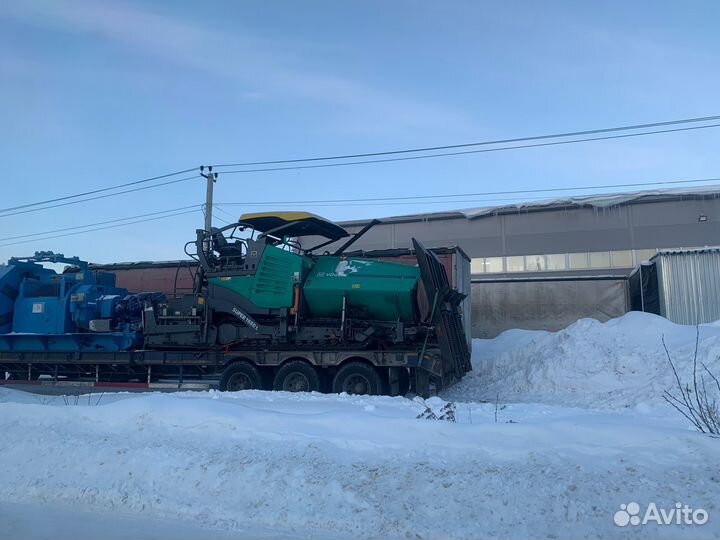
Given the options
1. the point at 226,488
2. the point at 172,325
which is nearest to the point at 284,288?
the point at 172,325

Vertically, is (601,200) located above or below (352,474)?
above

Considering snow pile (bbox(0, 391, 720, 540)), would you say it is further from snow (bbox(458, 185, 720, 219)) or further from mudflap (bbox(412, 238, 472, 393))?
snow (bbox(458, 185, 720, 219))

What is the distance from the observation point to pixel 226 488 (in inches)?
208

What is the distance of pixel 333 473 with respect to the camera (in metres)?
5.24

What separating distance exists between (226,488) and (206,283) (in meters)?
8.05

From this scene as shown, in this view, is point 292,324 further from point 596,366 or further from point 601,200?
point 601,200

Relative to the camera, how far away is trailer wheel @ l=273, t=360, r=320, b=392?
11.8 metres

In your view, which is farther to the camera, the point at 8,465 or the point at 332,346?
the point at 332,346

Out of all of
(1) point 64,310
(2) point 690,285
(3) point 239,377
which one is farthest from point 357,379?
(2) point 690,285

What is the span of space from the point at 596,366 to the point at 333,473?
362 inches

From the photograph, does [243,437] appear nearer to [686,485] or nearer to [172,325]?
[686,485]

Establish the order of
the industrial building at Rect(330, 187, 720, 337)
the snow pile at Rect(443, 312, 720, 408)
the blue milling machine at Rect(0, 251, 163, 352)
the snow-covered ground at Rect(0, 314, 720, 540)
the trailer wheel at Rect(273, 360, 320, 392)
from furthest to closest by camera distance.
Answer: the industrial building at Rect(330, 187, 720, 337) → the blue milling machine at Rect(0, 251, 163, 352) → the trailer wheel at Rect(273, 360, 320, 392) → the snow pile at Rect(443, 312, 720, 408) → the snow-covered ground at Rect(0, 314, 720, 540)

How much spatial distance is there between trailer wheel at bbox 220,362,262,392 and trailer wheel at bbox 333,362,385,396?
5.82 feet

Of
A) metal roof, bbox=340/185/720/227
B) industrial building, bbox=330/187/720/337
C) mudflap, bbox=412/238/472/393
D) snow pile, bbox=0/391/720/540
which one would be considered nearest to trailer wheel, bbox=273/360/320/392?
mudflap, bbox=412/238/472/393
